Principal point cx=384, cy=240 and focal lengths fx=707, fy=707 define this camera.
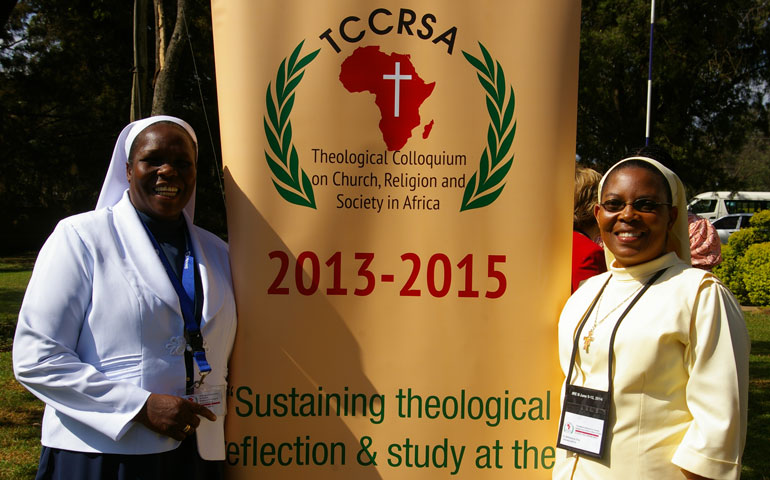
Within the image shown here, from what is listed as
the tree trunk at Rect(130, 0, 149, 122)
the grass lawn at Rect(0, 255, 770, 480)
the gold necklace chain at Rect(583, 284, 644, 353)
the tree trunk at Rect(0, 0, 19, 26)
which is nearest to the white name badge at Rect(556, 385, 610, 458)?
the gold necklace chain at Rect(583, 284, 644, 353)

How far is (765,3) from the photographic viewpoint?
522 inches

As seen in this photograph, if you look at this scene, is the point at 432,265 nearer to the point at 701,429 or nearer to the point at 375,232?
the point at 375,232

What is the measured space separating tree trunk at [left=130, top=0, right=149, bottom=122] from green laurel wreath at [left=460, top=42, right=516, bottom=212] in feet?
10.6

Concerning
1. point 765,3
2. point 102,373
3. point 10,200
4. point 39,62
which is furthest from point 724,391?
point 10,200

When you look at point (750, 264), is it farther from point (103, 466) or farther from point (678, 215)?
point (103, 466)

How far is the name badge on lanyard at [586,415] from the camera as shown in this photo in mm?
1985

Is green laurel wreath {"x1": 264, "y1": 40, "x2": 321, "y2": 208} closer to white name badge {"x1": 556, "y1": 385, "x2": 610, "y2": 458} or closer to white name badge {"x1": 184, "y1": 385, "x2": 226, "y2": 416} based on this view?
white name badge {"x1": 184, "y1": 385, "x2": 226, "y2": 416}

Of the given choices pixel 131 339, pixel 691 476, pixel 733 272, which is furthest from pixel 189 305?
pixel 733 272

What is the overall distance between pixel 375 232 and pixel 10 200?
548 inches

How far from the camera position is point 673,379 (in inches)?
75.4

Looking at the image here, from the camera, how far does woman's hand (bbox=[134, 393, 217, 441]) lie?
1962 mm

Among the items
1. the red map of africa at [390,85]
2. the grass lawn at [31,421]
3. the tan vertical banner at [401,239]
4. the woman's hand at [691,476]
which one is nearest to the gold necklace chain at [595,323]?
the tan vertical banner at [401,239]

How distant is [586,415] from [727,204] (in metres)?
26.0

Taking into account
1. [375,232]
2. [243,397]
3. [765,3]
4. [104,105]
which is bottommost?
[243,397]
